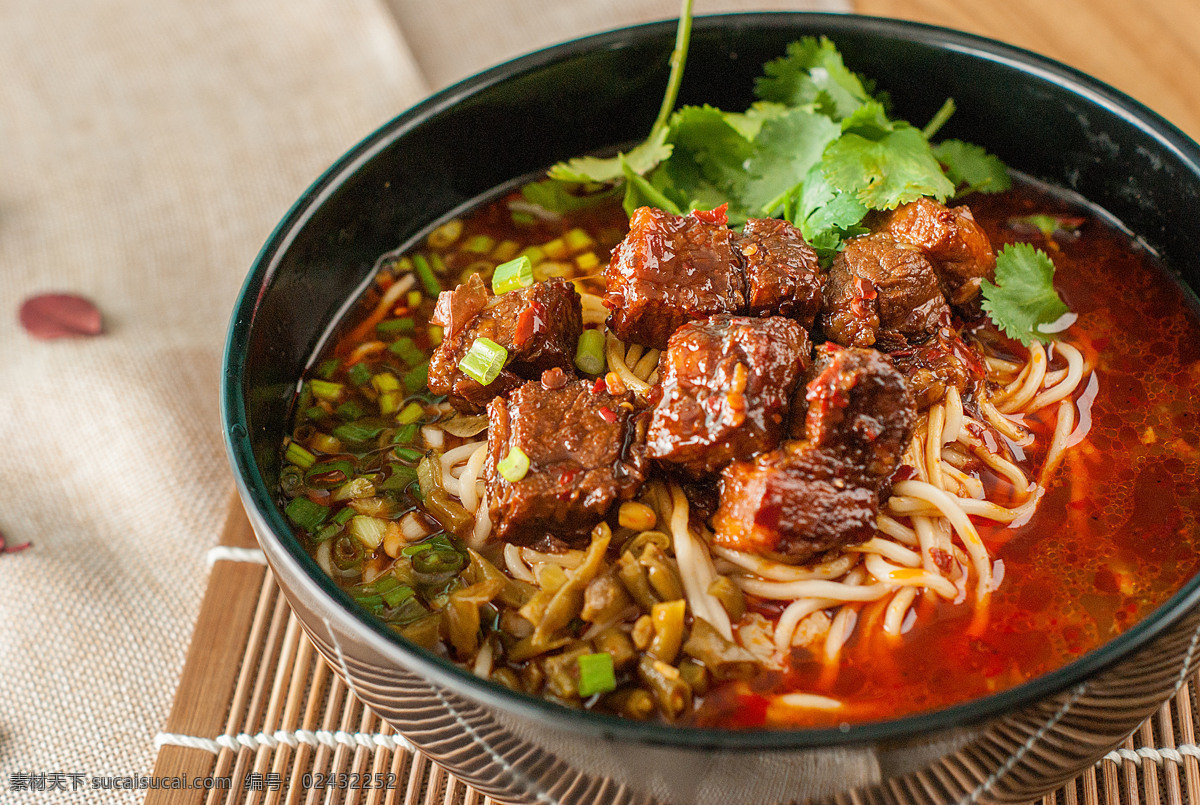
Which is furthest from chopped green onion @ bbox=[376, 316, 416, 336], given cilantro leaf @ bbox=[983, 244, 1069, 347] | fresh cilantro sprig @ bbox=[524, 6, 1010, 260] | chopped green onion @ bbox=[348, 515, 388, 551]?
cilantro leaf @ bbox=[983, 244, 1069, 347]

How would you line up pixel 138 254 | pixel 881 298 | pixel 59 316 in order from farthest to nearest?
pixel 138 254 → pixel 59 316 → pixel 881 298

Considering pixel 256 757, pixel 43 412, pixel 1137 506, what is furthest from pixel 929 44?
pixel 43 412

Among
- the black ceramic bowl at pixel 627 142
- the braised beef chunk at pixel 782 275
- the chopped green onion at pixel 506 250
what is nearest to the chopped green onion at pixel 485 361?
the black ceramic bowl at pixel 627 142

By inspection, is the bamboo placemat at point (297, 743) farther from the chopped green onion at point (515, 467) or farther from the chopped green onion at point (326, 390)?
the chopped green onion at point (515, 467)

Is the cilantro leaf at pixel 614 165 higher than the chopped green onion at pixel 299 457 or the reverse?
higher

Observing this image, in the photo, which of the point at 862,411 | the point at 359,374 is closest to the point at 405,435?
the point at 359,374

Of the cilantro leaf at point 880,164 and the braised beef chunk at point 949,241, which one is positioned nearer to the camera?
the braised beef chunk at point 949,241

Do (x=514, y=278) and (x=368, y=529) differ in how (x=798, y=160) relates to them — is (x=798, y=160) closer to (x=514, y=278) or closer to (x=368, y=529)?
(x=514, y=278)
